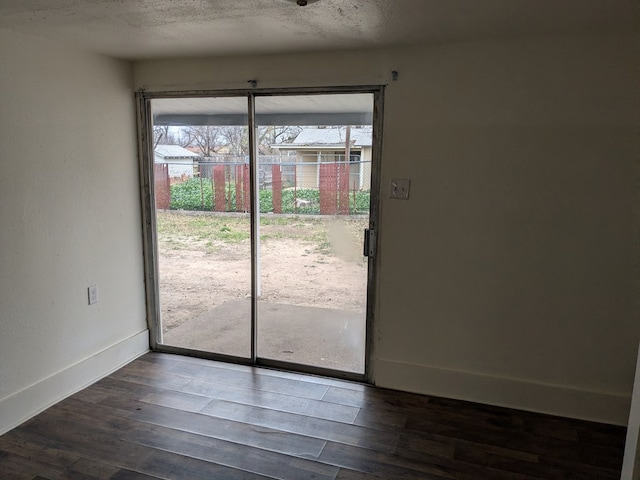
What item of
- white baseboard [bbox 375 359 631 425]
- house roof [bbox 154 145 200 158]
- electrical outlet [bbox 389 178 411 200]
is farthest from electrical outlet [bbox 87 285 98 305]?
electrical outlet [bbox 389 178 411 200]

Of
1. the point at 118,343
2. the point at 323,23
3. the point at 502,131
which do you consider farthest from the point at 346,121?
the point at 118,343

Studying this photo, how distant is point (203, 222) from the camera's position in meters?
3.26

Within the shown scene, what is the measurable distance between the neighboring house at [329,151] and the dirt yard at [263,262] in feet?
0.87

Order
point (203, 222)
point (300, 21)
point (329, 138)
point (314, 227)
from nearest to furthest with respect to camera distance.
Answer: point (300, 21)
point (329, 138)
point (314, 227)
point (203, 222)

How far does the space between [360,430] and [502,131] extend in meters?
1.84

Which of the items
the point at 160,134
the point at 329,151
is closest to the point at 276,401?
the point at 329,151

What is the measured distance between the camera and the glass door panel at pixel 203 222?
10.2ft

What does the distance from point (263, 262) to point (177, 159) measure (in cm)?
97

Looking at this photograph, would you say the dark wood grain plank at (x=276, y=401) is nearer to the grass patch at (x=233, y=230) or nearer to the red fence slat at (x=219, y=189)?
the grass patch at (x=233, y=230)

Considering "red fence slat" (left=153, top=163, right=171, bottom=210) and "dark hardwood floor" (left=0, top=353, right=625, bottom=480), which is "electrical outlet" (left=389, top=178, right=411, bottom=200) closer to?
"dark hardwood floor" (left=0, top=353, right=625, bottom=480)

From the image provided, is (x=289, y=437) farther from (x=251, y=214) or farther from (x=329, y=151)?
(x=329, y=151)

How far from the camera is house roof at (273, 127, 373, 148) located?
2.81 meters

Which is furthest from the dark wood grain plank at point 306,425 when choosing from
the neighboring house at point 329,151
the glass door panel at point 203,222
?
the neighboring house at point 329,151

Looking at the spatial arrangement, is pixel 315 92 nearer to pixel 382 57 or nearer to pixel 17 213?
pixel 382 57
